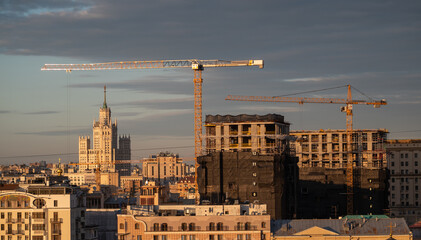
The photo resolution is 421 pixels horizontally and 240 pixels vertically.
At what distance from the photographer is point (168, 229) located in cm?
16412

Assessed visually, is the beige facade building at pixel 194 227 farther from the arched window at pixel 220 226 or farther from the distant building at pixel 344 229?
the distant building at pixel 344 229

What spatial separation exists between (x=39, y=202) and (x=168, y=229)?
23.0m

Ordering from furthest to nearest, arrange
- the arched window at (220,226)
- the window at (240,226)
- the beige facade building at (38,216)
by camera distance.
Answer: the beige facade building at (38,216) < the arched window at (220,226) < the window at (240,226)

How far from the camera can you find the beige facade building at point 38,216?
16575cm

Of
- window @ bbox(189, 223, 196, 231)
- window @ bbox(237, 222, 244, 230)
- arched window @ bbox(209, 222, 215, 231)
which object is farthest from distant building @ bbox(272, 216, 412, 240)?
window @ bbox(189, 223, 196, 231)

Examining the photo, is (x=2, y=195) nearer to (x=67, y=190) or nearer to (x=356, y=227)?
(x=67, y=190)

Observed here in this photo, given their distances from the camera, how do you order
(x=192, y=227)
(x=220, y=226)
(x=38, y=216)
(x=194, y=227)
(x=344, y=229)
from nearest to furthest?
1. (x=194, y=227)
2. (x=192, y=227)
3. (x=220, y=226)
4. (x=38, y=216)
5. (x=344, y=229)

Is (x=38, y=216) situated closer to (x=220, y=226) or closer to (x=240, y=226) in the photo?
(x=220, y=226)

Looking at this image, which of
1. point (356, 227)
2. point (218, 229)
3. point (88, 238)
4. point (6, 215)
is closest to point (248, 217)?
point (218, 229)

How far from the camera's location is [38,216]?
166250 millimetres

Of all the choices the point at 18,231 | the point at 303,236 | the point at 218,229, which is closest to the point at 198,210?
the point at 218,229

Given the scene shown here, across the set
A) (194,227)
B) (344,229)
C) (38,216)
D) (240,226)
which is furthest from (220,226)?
(38,216)

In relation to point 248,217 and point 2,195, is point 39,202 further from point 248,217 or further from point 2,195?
point 248,217

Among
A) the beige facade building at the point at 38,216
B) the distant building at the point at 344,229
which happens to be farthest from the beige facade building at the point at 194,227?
the beige facade building at the point at 38,216
